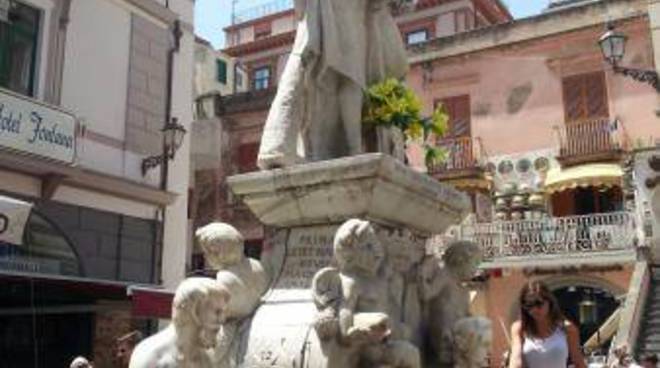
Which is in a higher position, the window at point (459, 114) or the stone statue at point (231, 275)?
the window at point (459, 114)

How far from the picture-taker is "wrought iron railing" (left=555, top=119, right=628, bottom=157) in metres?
24.6

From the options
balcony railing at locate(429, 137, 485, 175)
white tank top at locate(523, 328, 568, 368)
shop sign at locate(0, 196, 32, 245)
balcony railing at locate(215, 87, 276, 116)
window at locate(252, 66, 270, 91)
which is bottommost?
white tank top at locate(523, 328, 568, 368)

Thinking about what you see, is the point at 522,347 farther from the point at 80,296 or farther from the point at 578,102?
the point at 578,102

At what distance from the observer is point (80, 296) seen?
13141 millimetres

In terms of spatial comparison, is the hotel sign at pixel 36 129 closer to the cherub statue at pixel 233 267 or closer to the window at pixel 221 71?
the cherub statue at pixel 233 267

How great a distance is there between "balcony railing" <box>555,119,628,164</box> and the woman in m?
20.7

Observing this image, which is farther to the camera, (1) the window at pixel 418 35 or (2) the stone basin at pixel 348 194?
(1) the window at pixel 418 35

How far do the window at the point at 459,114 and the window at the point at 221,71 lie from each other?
13.6m

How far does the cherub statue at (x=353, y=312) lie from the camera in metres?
4.32

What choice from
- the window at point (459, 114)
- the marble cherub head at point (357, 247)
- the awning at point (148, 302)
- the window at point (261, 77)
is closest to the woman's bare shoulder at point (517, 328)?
the marble cherub head at point (357, 247)

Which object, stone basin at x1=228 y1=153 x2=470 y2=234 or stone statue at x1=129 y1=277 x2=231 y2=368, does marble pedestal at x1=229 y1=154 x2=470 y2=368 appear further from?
stone statue at x1=129 y1=277 x2=231 y2=368

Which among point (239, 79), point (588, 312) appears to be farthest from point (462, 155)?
point (239, 79)

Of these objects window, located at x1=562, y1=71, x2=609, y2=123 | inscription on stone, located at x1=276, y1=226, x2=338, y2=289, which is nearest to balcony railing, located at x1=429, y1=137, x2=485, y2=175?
window, located at x1=562, y1=71, x2=609, y2=123

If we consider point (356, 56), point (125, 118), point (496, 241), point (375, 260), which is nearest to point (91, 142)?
point (125, 118)
